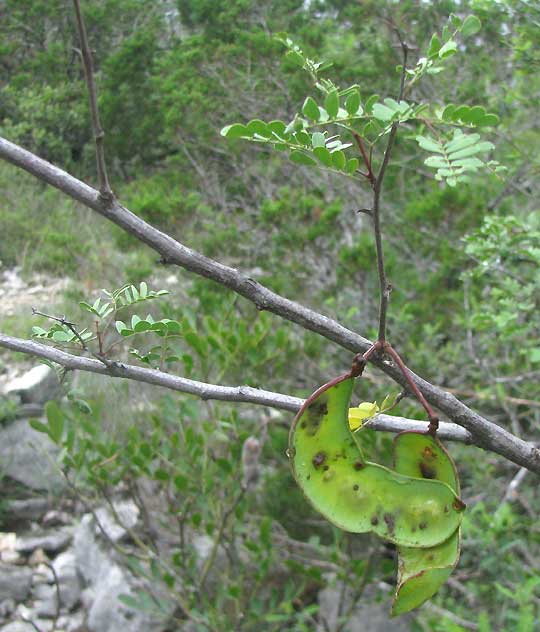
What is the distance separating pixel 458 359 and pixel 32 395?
7.57 feet

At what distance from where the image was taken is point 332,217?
126 inches

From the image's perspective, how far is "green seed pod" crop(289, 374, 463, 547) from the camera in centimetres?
62

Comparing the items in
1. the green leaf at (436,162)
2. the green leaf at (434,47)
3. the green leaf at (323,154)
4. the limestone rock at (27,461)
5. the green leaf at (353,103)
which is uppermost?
the green leaf at (434,47)

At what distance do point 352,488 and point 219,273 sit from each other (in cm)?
21

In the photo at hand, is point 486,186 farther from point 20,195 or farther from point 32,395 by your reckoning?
point 20,195

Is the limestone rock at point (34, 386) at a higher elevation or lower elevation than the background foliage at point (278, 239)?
lower

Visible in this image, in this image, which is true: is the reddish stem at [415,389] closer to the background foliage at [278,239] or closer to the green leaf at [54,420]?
the background foliage at [278,239]

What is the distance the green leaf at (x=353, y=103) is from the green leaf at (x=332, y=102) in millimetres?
13

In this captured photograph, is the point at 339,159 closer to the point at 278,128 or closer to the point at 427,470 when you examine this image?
the point at 278,128

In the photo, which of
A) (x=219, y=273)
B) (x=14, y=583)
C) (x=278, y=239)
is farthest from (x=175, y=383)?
(x=14, y=583)

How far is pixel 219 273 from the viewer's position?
0.66 m

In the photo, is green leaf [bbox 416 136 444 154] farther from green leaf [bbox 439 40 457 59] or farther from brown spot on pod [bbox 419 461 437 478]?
brown spot on pod [bbox 419 461 437 478]

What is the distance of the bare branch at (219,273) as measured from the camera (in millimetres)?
649

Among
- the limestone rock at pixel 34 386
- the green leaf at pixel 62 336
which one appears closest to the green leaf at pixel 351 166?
the green leaf at pixel 62 336
